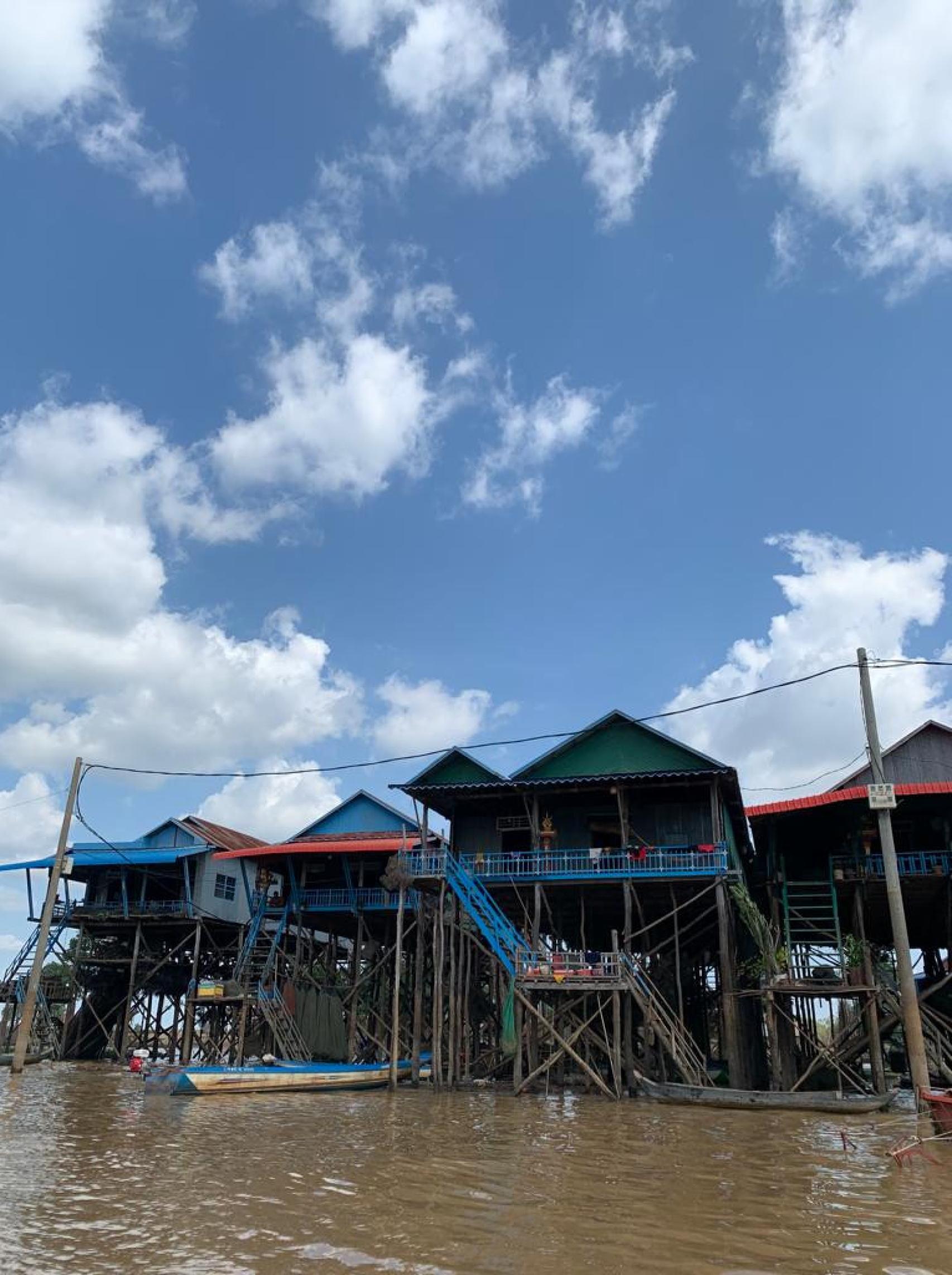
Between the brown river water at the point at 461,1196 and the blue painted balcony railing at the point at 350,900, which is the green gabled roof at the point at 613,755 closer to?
the blue painted balcony railing at the point at 350,900

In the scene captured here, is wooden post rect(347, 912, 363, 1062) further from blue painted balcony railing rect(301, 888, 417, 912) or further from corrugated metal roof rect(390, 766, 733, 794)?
corrugated metal roof rect(390, 766, 733, 794)

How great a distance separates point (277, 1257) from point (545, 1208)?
10.9ft

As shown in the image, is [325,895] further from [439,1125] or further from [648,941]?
[439,1125]

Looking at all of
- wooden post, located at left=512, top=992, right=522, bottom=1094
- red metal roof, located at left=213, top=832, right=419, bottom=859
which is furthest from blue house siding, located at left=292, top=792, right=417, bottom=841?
wooden post, located at left=512, top=992, right=522, bottom=1094

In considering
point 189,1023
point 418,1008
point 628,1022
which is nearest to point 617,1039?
point 628,1022

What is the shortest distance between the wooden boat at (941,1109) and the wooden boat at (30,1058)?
2826 centimetres

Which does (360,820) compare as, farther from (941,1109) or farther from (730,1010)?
(941,1109)

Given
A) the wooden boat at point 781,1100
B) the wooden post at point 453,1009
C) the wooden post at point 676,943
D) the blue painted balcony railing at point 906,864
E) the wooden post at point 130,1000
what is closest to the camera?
the wooden boat at point 781,1100

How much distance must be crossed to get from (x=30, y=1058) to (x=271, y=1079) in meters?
21.8

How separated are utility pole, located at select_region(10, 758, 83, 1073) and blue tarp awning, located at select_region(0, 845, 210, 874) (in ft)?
37.0

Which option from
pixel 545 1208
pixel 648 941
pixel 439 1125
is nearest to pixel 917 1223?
pixel 545 1208

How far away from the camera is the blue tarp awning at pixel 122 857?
38.8 m

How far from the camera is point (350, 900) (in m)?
32.9

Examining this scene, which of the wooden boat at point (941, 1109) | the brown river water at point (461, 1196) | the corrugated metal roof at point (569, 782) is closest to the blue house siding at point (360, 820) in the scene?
the corrugated metal roof at point (569, 782)
